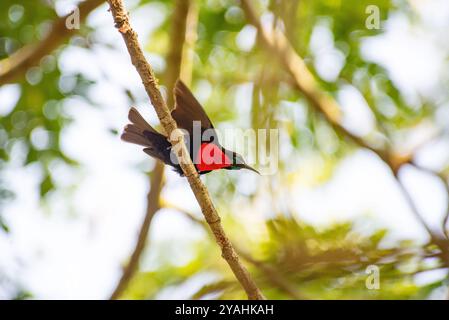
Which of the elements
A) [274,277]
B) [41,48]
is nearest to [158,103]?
[274,277]

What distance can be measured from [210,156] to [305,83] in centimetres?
186

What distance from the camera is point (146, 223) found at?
535 cm

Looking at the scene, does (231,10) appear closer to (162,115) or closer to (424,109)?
(424,109)

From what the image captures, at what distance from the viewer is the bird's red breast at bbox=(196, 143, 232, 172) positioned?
4008 millimetres

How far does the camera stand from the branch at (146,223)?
5328 millimetres

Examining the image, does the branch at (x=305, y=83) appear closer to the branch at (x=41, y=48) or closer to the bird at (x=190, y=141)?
the branch at (x=41, y=48)

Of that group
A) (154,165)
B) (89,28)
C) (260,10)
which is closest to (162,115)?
(154,165)

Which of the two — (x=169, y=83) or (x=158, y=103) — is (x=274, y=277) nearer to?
(x=169, y=83)

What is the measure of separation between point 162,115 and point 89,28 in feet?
9.11

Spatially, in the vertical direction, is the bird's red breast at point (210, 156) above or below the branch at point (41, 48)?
below

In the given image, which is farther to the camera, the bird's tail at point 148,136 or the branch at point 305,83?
the branch at point 305,83

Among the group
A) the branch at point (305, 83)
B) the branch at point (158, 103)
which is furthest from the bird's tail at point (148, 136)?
the branch at point (305, 83)

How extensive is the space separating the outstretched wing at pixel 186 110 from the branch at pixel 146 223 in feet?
4.70

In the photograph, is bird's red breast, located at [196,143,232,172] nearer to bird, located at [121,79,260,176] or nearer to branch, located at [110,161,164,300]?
bird, located at [121,79,260,176]
